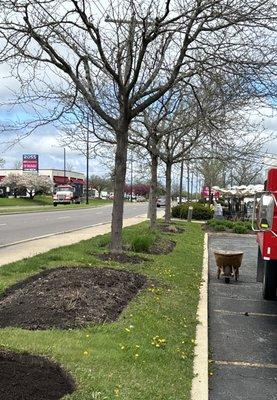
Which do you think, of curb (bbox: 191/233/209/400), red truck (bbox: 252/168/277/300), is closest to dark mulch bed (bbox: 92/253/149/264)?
A: red truck (bbox: 252/168/277/300)

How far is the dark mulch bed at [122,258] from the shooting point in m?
11.5

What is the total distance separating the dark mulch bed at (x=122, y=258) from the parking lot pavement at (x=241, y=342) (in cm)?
164

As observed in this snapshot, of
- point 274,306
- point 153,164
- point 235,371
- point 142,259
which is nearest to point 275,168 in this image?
point 235,371

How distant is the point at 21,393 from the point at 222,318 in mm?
4892

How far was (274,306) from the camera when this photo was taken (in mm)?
9203

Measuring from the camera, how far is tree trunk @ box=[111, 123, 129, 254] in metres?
11.9

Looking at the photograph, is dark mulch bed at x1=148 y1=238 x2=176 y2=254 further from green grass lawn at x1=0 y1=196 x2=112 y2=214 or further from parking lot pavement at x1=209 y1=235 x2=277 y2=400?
green grass lawn at x1=0 y1=196 x2=112 y2=214

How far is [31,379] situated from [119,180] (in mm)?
8079

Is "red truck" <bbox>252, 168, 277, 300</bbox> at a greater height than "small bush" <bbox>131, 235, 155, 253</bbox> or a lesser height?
greater

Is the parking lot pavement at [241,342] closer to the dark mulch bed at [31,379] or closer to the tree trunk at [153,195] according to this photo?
the dark mulch bed at [31,379]

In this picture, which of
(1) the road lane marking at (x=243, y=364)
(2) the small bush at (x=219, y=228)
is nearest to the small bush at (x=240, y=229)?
(2) the small bush at (x=219, y=228)

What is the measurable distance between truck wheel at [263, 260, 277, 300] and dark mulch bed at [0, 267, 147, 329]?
1964 mm

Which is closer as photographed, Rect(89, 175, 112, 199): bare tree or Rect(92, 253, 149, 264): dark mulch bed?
Rect(92, 253, 149, 264): dark mulch bed

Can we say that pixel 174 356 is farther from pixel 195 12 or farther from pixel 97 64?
pixel 97 64
